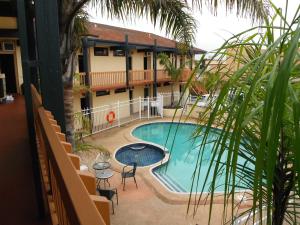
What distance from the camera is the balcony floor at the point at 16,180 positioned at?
2836 mm

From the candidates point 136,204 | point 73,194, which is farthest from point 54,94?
point 136,204

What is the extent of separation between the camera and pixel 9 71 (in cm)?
1309

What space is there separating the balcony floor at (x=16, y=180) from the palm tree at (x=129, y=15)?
1.15 m

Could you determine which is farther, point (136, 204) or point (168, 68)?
point (168, 68)

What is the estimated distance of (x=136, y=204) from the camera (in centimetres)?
849

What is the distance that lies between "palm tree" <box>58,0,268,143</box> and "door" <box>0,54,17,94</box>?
8.08 metres

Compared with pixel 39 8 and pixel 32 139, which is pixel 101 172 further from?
pixel 39 8

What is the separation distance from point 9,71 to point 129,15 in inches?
380

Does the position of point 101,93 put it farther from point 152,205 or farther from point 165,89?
point 152,205

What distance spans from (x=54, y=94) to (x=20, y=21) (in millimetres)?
850

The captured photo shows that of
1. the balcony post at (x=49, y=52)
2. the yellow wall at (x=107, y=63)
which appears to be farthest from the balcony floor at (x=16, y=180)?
the yellow wall at (x=107, y=63)

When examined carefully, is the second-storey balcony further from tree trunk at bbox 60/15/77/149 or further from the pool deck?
tree trunk at bbox 60/15/77/149

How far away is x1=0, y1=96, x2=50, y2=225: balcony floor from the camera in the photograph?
2836 mm

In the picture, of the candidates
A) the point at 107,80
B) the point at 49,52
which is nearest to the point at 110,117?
the point at 107,80
